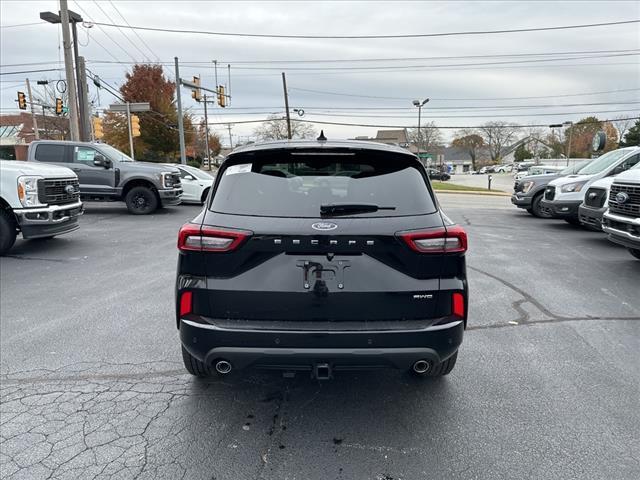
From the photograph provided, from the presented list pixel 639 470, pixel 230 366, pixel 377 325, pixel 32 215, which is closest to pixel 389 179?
pixel 377 325

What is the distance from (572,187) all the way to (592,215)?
7.83 ft

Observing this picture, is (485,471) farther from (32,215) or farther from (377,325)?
(32,215)

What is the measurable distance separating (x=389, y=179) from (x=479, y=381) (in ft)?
5.80

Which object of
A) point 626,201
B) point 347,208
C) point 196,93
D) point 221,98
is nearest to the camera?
point 347,208

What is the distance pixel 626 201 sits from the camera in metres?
6.67

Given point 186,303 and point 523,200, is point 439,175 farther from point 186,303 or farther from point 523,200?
point 186,303

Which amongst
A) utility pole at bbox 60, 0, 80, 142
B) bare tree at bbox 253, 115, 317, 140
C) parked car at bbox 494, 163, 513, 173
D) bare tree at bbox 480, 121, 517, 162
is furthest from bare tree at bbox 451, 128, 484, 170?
utility pole at bbox 60, 0, 80, 142

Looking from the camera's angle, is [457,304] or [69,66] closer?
[457,304]

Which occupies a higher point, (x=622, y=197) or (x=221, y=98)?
(x=221, y=98)

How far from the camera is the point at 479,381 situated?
347 cm

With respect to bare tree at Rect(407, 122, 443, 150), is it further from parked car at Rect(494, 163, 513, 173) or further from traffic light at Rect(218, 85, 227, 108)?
traffic light at Rect(218, 85, 227, 108)

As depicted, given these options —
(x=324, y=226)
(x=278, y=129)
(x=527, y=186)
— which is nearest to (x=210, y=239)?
(x=324, y=226)

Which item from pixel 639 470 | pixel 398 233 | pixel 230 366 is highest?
pixel 398 233

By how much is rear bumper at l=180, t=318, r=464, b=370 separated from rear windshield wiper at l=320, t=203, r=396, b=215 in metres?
0.70
